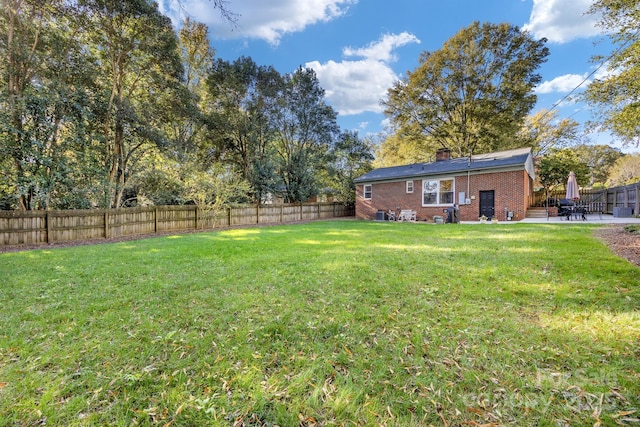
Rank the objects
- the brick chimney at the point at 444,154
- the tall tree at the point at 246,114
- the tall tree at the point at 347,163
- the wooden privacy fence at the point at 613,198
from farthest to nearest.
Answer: the tall tree at the point at 347,163 < the brick chimney at the point at 444,154 < the tall tree at the point at 246,114 < the wooden privacy fence at the point at 613,198

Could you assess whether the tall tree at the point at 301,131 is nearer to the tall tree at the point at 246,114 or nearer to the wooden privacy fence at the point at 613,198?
the tall tree at the point at 246,114

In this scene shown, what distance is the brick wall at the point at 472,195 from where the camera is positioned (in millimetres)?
13391

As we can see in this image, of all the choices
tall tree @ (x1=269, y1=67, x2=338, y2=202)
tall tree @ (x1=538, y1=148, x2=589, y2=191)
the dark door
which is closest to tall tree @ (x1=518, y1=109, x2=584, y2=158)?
tall tree @ (x1=538, y1=148, x2=589, y2=191)

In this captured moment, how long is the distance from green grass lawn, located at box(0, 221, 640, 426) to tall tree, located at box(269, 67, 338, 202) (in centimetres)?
1546

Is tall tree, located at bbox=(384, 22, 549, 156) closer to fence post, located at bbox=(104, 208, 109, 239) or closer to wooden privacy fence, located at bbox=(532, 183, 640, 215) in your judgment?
wooden privacy fence, located at bbox=(532, 183, 640, 215)

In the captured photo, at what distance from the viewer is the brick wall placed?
13.4m

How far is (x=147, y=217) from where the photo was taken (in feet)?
39.7

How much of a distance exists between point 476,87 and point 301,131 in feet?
48.6

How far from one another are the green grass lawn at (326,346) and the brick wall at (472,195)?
9927 mm

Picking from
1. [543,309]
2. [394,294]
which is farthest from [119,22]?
[543,309]

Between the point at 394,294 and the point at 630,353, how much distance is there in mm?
2139

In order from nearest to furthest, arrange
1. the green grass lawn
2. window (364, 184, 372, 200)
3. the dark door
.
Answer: the green grass lawn < the dark door < window (364, 184, 372, 200)

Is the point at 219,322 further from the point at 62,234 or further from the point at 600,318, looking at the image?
the point at 62,234

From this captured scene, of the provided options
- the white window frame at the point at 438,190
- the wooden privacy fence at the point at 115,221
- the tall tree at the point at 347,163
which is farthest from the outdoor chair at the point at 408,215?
the wooden privacy fence at the point at 115,221
